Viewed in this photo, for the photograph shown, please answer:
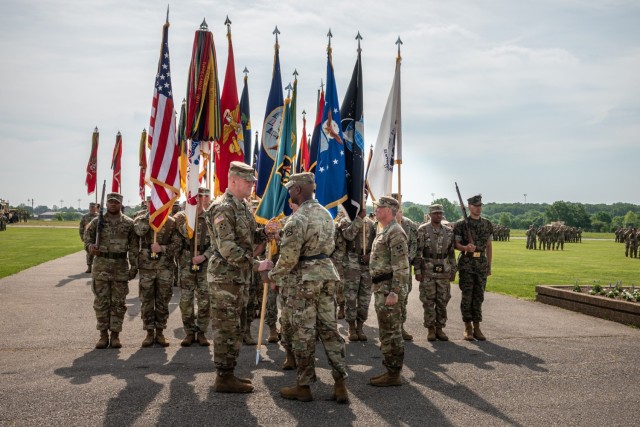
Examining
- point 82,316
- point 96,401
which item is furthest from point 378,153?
point 82,316

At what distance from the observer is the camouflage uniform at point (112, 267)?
7.93 m

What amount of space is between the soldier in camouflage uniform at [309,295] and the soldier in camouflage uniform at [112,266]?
360 centimetres

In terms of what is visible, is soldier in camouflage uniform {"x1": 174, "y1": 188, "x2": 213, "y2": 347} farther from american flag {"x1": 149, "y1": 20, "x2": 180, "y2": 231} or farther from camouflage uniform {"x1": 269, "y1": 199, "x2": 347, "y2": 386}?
camouflage uniform {"x1": 269, "y1": 199, "x2": 347, "y2": 386}

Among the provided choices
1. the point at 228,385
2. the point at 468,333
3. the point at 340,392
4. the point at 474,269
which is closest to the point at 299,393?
the point at 340,392

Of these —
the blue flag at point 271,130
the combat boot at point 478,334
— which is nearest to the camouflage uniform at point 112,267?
the blue flag at point 271,130

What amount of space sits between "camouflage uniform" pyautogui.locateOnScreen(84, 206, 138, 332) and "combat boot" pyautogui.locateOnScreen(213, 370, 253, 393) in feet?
9.52

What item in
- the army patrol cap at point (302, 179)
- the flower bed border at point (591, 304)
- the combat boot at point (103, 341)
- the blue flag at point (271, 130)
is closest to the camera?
the army patrol cap at point (302, 179)

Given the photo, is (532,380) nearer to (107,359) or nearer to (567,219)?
(107,359)

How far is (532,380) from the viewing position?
632 cm

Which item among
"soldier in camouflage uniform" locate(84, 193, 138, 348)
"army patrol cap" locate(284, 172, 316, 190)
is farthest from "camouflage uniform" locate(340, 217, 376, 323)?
"soldier in camouflage uniform" locate(84, 193, 138, 348)

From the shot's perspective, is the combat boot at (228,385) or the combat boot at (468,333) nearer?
the combat boot at (228,385)

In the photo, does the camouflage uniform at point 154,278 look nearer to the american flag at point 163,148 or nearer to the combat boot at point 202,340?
the american flag at point 163,148

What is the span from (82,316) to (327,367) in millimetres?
5776

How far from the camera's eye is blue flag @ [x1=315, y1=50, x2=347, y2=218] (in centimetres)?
800
